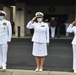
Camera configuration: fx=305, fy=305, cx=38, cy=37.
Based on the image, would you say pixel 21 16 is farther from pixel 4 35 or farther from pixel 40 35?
pixel 40 35

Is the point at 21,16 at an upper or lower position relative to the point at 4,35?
upper

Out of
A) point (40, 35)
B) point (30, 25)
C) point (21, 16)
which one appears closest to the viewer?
point (40, 35)

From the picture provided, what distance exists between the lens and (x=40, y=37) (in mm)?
10016

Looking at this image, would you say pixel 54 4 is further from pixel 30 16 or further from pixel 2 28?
pixel 2 28

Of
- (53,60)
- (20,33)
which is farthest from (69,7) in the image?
(53,60)

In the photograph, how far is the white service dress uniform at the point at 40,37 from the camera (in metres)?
10.0

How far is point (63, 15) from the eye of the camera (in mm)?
35781

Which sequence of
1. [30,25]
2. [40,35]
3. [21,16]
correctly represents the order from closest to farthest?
[40,35] < [30,25] < [21,16]

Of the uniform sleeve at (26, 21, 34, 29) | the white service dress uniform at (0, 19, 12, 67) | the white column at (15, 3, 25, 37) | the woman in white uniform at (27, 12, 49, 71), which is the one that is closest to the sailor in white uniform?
the white service dress uniform at (0, 19, 12, 67)

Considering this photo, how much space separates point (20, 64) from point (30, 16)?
76.3 feet

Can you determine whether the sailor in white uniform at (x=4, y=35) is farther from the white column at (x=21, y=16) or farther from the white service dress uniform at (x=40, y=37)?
the white column at (x=21, y=16)

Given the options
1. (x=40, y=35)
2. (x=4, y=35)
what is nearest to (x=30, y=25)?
(x=40, y=35)

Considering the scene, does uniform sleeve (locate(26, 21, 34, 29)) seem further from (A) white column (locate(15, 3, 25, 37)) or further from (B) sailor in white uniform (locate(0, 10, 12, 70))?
(A) white column (locate(15, 3, 25, 37))

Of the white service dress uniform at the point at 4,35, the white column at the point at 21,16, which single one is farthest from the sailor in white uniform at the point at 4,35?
the white column at the point at 21,16
